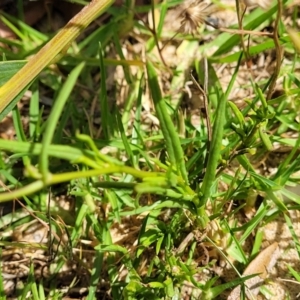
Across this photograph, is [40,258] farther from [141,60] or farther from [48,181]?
[48,181]

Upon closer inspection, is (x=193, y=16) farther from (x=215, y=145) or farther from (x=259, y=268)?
(x=259, y=268)

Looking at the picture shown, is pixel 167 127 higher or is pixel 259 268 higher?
pixel 167 127

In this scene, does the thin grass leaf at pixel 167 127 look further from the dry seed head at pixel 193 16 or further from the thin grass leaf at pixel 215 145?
the dry seed head at pixel 193 16

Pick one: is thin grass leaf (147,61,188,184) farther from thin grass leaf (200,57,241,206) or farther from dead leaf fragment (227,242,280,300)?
dead leaf fragment (227,242,280,300)

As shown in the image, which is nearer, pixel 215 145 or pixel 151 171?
pixel 215 145

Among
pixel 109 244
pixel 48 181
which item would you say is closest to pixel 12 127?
pixel 109 244

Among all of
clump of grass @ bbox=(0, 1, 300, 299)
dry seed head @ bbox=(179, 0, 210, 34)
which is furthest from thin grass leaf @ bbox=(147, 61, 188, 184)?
dry seed head @ bbox=(179, 0, 210, 34)

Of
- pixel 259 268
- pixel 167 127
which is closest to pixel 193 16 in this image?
pixel 167 127

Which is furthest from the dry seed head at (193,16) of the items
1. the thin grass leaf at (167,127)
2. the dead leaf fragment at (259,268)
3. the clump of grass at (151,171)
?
the dead leaf fragment at (259,268)
